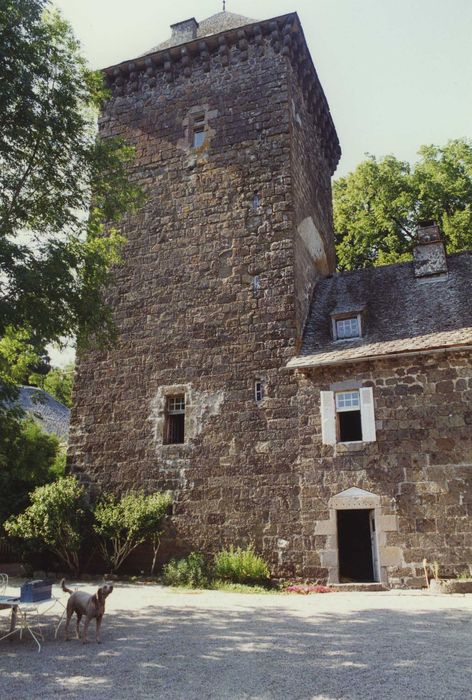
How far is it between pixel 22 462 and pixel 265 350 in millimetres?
5555

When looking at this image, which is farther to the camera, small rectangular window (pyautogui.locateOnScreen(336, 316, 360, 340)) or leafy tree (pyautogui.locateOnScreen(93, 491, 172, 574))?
small rectangular window (pyautogui.locateOnScreen(336, 316, 360, 340))

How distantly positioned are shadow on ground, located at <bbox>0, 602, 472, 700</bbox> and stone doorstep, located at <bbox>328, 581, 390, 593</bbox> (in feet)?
7.95

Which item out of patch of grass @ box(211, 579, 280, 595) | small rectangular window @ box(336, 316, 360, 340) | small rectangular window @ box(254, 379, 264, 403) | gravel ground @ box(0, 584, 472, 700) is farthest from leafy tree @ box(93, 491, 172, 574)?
small rectangular window @ box(336, 316, 360, 340)

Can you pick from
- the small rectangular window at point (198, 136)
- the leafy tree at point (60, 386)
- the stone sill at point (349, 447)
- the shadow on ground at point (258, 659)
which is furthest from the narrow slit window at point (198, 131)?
the leafy tree at point (60, 386)

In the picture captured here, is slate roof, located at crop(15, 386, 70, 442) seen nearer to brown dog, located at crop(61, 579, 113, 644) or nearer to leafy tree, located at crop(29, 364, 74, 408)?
leafy tree, located at crop(29, 364, 74, 408)

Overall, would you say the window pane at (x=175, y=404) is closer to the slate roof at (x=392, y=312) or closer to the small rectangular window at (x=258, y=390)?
the small rectangular window at (x=258, y=390)

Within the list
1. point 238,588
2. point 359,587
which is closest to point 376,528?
point 359,587

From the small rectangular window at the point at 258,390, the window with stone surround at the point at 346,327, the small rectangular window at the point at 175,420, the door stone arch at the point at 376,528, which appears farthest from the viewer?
the small rectangular window at the point at 175,420

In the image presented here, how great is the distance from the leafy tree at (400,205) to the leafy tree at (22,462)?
13169 millimetres

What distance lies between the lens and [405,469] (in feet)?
35.6

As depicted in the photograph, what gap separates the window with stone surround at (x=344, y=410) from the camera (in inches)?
448

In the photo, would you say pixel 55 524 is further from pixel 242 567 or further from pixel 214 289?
pixel 214 289

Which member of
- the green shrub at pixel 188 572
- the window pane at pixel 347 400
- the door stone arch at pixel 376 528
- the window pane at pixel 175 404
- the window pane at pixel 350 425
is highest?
the window pane at pixel 175 404

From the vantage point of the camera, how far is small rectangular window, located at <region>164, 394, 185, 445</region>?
521 inches
